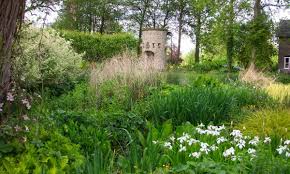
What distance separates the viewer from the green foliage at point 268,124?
5137 mm

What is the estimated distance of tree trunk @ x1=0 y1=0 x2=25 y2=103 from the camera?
11.6ft

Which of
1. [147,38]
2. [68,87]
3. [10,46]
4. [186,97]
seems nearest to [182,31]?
[147,38]

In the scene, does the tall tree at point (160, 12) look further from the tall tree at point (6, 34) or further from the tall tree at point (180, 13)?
the tall tree at point (6, 34)

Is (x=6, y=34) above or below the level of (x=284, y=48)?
below

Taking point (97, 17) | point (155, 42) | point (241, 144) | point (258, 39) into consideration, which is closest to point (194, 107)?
point (241, 144)

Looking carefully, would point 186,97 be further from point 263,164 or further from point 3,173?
point 3,173

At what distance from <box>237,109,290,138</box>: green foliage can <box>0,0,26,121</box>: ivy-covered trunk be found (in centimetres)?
279

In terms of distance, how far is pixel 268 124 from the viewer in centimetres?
536

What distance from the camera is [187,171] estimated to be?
3.20 m

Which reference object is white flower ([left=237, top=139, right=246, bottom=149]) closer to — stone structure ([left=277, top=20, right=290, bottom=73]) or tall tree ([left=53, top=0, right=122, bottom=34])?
tall tree ([left=53, top=0, right=122, bottom=34])

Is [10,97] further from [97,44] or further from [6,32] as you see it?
[97,44]

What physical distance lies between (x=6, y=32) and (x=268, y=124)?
3268 millimetres

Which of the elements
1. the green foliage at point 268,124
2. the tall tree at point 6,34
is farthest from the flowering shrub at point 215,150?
the tall tree at point 6,34

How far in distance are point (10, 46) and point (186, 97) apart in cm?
304
